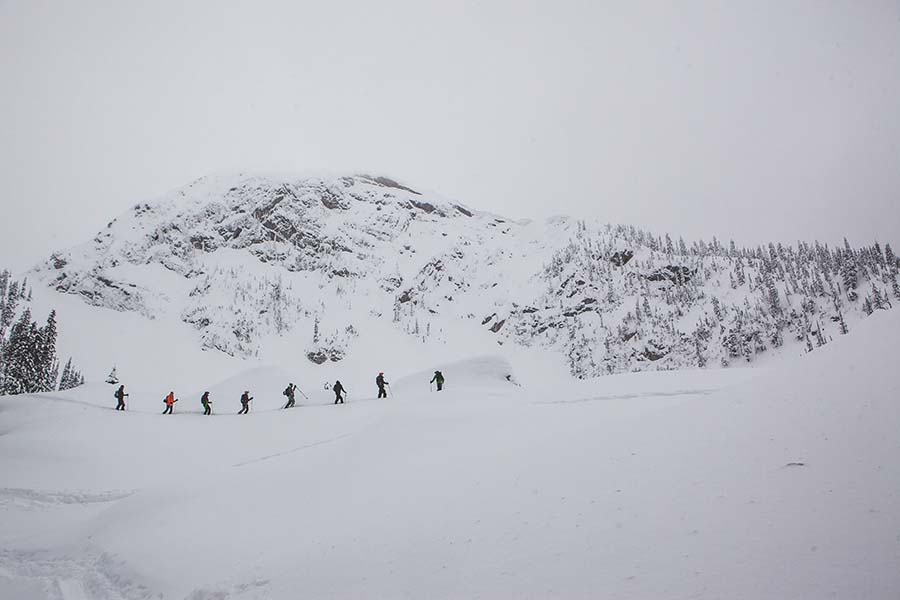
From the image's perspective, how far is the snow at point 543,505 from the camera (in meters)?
5.42

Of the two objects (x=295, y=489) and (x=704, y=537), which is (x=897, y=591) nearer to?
(x=704, y=537)

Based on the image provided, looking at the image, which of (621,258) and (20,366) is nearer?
(20,366)

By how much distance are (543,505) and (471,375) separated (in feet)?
58.8

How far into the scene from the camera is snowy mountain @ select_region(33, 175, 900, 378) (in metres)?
86.9

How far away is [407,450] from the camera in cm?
1286

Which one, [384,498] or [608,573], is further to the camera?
[384,498]

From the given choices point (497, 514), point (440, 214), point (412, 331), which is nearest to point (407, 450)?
point (497, 514)

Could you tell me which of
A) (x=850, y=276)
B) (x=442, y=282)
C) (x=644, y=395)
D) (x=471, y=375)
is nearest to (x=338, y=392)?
(x=471, y=375)

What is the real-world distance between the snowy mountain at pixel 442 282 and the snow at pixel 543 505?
69348 millimetres

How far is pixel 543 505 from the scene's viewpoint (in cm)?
764

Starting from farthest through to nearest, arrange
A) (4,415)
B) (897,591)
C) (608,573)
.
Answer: (4,415)
(608,573)
(897,591)

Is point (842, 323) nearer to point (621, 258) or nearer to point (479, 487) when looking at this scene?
point (621, 258)

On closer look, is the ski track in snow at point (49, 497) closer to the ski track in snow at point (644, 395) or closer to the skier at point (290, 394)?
the skier at point (290, 394)

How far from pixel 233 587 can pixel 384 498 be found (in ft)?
10.5
